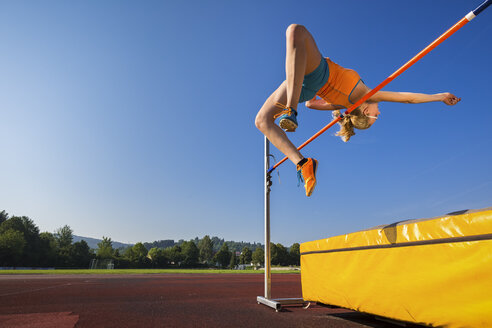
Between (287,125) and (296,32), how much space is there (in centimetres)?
65

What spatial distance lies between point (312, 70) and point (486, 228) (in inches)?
58.1

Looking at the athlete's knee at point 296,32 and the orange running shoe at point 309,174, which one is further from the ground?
the athlete's knee at point 296,32

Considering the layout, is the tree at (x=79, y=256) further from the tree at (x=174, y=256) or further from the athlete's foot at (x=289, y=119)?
the athlete's foot at (x=289, y=119)

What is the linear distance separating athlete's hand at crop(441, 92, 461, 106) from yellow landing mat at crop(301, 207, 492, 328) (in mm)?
1226

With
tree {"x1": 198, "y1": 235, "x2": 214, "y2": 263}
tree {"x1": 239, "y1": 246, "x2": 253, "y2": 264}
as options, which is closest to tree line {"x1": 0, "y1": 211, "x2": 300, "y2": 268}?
tree {"x1": 239, "y1": 246, "x2": 253, "y2": 264}

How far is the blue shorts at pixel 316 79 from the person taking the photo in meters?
2.25

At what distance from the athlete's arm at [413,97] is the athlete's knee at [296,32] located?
117 centimetres

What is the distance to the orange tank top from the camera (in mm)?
2418

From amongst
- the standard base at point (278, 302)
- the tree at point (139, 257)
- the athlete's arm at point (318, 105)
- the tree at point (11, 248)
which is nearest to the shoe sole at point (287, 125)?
the athlete's arm at point (318, 105)

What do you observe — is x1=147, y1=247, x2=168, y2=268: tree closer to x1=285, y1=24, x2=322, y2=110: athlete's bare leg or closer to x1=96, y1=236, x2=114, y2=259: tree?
x1=96, y1=236, x2=114, y2=259: tree

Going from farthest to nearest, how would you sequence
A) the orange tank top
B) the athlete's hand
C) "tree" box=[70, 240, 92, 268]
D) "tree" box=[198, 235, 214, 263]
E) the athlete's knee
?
"tree" box=[198, 235, 214, 263] < "tree" box=[70, 240, 92, 268] < the athlete's hand < the orange tank top < the athlete's knee

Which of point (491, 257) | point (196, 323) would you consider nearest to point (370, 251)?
point (491, 257)

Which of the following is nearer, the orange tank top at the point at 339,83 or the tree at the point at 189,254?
the orange tank top at the point at 339,83

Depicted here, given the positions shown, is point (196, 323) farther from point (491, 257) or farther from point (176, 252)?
point (176, 252)
